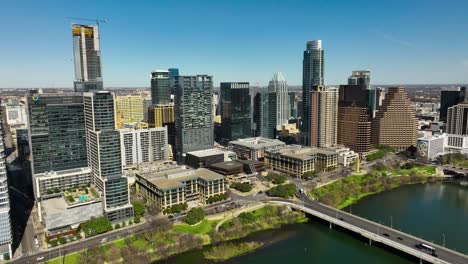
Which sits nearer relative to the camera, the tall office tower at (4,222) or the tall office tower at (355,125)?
the tall office tower at (4,222)

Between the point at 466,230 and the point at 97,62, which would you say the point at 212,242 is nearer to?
the point at 466,230

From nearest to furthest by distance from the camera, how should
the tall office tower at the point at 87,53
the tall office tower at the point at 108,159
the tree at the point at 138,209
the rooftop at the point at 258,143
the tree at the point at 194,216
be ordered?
1. the tree at the point at 194,216
2. the tall office tower at the point at 108,159
3. the tree at the point at 138,209
4. the rooftop at the point at 258,143
5. the tall office tower at the point at 87,53

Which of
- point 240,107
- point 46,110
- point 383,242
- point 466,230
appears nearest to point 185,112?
point 240,107

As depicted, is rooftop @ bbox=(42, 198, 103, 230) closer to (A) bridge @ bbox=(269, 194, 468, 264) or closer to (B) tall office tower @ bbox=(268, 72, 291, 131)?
(A) bridge @ bbox=(269, 194, 468, 264)

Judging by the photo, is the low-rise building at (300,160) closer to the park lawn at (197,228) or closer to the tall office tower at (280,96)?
the park lawn at (197,228)

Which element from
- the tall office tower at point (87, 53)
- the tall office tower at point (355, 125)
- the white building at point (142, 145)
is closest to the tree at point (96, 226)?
the white building at point (142, 145)

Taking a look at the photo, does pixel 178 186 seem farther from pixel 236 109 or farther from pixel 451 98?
pixel 451 98
